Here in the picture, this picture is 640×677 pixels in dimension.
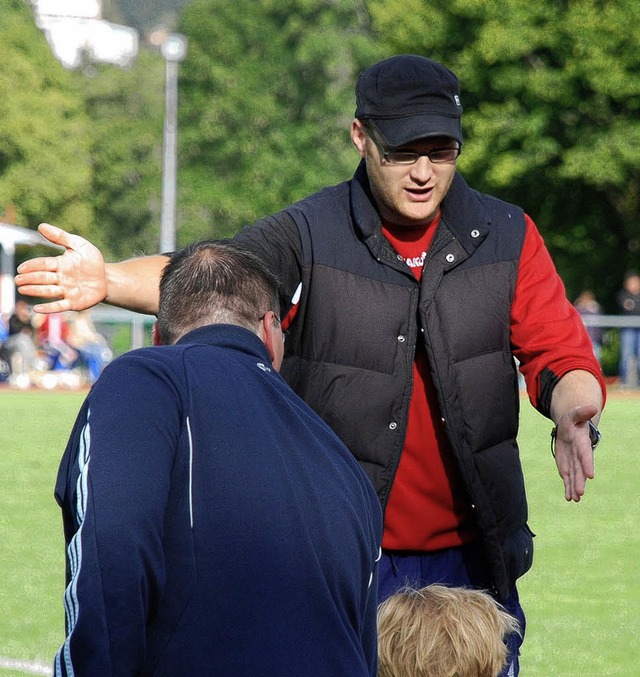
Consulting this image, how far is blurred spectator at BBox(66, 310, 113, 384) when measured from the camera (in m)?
26.7

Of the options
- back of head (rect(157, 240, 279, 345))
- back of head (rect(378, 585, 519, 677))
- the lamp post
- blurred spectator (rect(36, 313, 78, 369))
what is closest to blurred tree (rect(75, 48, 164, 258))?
the lamp post

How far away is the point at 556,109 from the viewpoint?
37.9 meters

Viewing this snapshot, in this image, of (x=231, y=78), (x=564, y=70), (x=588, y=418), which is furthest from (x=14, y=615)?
Answer: (x=231, y=78)

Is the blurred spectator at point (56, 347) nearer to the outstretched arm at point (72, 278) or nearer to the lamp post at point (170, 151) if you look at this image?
the lamp post at point (170, 151)

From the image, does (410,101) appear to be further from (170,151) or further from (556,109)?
(556,109)

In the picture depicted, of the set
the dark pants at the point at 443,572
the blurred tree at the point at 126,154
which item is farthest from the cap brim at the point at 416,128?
the blurred tree at the point at 126,154

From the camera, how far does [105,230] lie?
6425 cm

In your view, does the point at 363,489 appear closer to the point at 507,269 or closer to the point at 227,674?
the point at 227,674

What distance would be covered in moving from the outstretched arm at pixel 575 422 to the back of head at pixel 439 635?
16.4 inches

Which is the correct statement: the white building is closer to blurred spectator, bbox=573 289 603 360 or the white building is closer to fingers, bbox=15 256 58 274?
blurred spectator, bbox=573 289 603 360

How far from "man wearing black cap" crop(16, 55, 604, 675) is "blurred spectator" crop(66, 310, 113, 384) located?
2291 centimetres

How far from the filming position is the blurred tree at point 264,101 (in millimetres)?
53094

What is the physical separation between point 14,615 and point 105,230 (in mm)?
57966

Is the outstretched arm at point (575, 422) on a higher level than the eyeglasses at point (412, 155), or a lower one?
lower
